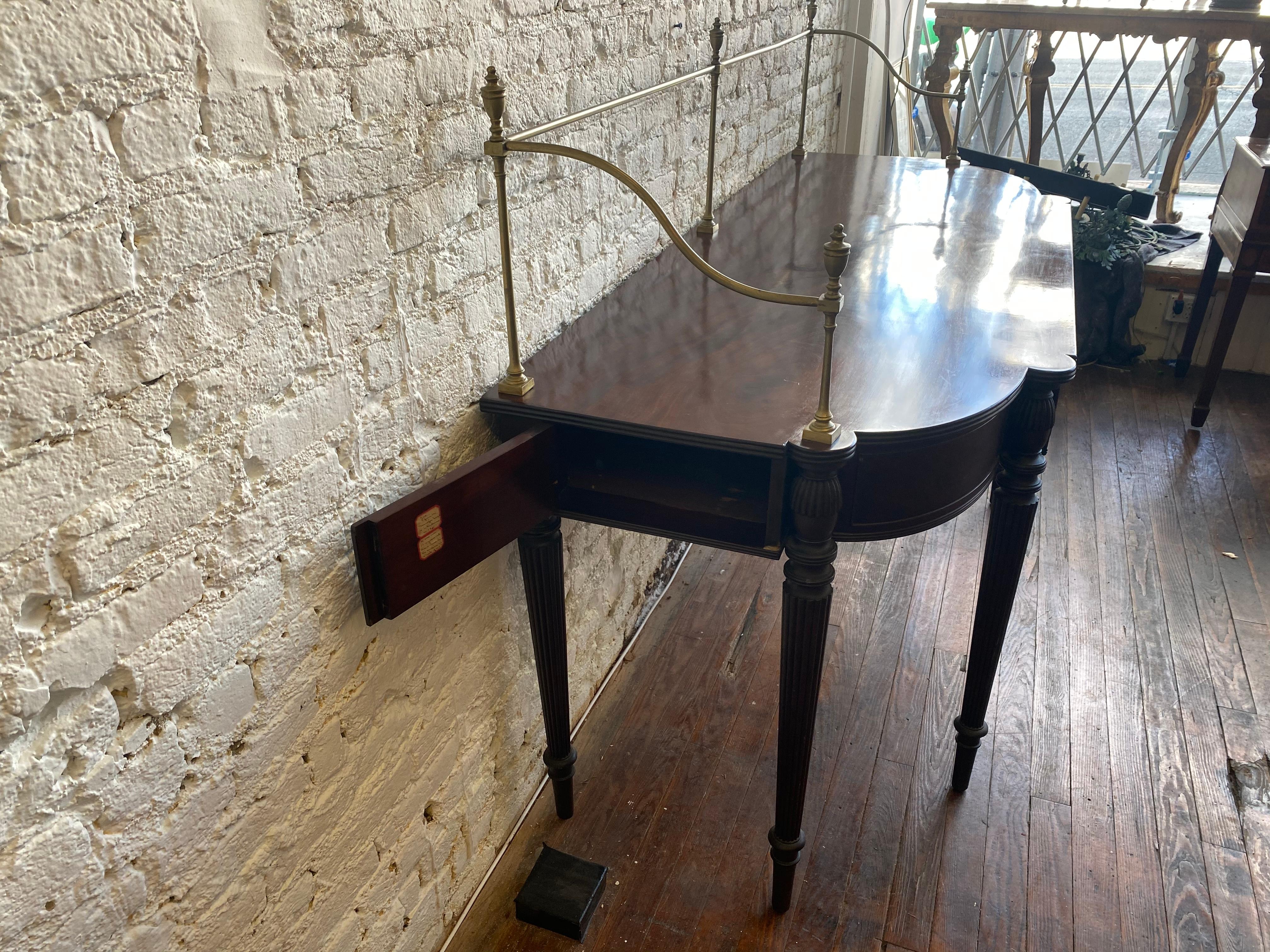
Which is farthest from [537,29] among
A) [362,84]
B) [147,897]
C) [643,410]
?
[147,897]

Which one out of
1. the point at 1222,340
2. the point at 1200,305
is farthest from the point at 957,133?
the point at 1200,305

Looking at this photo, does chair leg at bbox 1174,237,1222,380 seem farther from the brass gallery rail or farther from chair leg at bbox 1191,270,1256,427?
the brass gallery rail

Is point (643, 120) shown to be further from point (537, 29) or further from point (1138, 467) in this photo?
point (1138, 467)

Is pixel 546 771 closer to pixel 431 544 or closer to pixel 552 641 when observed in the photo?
pixel 552 641

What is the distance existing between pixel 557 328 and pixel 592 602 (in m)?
0.65

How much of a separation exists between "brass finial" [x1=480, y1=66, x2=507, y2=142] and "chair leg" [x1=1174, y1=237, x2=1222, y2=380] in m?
3.12

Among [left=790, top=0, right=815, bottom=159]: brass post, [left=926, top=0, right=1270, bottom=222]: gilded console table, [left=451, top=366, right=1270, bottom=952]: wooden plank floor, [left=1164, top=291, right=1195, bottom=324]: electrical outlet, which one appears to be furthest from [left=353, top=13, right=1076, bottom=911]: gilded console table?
[left=926, top=0, right=1270, bottom=222]: gilded console table

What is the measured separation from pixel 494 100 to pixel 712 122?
0.98m

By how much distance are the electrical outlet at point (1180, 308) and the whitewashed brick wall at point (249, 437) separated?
3.01 metres

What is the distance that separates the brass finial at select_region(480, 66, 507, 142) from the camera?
1.30 m

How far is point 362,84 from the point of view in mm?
1133

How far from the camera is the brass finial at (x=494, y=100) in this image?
1.30 meters

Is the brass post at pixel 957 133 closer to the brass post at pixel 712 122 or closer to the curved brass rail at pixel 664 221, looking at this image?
the brass post at pixel 712 122

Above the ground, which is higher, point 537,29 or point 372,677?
point 537,29
